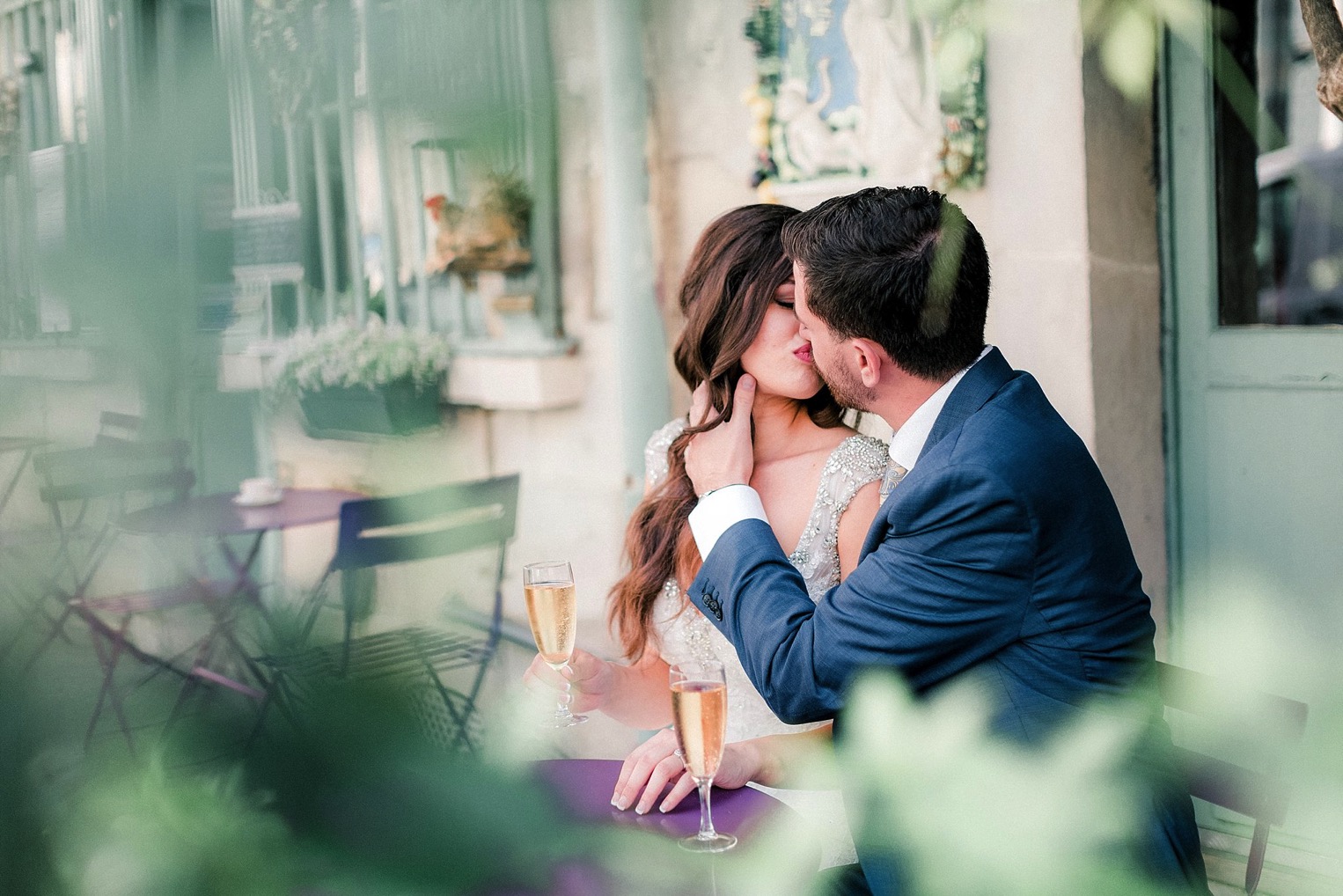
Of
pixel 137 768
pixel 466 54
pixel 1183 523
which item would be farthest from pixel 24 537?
pixel 1183 523

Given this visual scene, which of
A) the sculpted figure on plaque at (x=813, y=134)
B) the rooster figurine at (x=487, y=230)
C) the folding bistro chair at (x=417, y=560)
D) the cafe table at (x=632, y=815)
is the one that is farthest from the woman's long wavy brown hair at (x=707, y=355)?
the rooster figurine at (x=487, y=230)

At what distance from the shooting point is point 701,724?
1.36 m

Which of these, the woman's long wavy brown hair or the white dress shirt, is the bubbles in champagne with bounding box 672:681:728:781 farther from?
the woman's long wavy brown hair

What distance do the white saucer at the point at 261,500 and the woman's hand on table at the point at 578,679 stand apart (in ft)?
3.44

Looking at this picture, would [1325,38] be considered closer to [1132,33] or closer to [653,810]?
[1132,33]

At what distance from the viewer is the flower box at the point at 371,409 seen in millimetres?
3047

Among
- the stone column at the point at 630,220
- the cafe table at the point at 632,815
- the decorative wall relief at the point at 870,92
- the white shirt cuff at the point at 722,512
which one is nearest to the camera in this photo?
the cafe table at the point at 632,815

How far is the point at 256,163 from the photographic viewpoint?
8.20ft

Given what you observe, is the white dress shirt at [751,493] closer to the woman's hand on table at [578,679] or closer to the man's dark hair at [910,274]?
the man's dark hair at [910,274]

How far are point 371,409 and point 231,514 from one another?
754 millimetres

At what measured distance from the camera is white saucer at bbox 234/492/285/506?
2614mm

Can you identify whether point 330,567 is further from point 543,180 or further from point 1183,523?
point 1183,523

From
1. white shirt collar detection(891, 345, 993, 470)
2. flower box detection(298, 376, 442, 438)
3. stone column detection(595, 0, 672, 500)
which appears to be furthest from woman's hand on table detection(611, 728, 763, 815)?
stone column detection(595, 0, 672, 500)

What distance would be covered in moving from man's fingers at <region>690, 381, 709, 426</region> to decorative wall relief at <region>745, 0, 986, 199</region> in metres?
0.92
